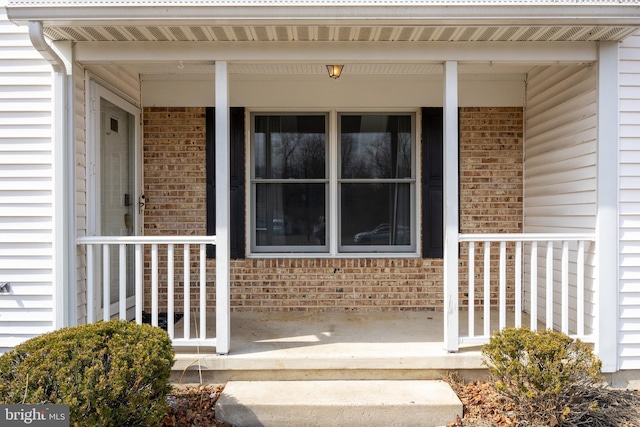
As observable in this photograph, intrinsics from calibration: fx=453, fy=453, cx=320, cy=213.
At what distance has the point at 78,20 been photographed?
10.6 feet

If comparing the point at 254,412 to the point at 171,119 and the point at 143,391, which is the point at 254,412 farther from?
the point at 171,119

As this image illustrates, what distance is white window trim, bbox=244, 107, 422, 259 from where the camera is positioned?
5.22 metres

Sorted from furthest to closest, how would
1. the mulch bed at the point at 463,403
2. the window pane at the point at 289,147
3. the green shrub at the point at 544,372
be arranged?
the window pane at the point at 289,147
the mulch bed at the point at 463,403
the green shrub at the point at 544,372

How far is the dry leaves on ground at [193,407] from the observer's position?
3121 millimetres

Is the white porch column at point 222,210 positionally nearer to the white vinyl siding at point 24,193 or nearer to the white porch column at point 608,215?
the white vinyl siding at point 24,193

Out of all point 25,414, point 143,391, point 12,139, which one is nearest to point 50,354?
point 25,414

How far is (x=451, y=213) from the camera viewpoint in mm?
3645

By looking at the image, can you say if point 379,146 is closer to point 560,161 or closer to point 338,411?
point 560,161

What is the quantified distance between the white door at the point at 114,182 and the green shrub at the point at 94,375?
4.19 feet

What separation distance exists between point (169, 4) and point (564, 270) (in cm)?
369

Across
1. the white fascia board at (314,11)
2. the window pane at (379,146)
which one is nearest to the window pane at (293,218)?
the window pane at (379,146)

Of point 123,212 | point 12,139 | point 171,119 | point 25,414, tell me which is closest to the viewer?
point 25,414

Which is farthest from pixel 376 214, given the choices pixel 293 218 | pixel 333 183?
pixel 293 218

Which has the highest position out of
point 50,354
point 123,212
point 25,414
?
point 123,212
